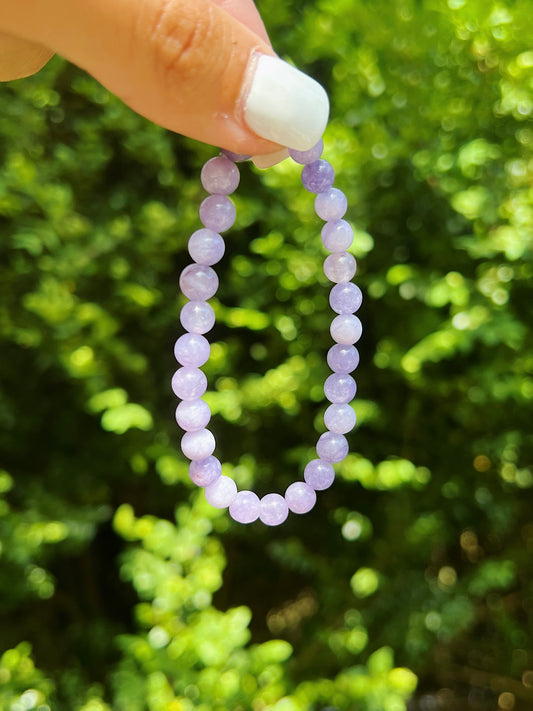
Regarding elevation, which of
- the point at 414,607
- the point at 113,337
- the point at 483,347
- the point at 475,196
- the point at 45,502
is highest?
the point at 475,196

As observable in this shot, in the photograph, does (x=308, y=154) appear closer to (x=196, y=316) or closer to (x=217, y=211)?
(x=217, y=211)

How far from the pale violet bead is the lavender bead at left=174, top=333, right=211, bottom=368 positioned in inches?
0.4

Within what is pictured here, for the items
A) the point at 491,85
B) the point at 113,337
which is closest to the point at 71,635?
the point at 113,337

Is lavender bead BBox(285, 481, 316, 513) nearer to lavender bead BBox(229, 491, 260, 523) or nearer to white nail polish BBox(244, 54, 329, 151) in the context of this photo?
lavender bead BBox(229, 491, 260, 523)

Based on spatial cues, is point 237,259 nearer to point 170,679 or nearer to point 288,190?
point 288,190

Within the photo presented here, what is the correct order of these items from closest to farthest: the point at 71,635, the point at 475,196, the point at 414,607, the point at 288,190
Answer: the point at 475,196 < the point at 288,190 < the point at 414,607 < the point at 71,635

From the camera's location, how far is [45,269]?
46.1 inches

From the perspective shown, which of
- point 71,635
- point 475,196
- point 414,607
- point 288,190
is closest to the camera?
point 475,196

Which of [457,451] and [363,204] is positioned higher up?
[363,204]

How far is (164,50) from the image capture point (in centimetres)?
64

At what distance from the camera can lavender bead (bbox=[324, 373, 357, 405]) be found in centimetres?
85

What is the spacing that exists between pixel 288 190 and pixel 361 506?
711 mm

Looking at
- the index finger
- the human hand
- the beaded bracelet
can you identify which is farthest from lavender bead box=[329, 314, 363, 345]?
the index finger

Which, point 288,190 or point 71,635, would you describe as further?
point 71,635
